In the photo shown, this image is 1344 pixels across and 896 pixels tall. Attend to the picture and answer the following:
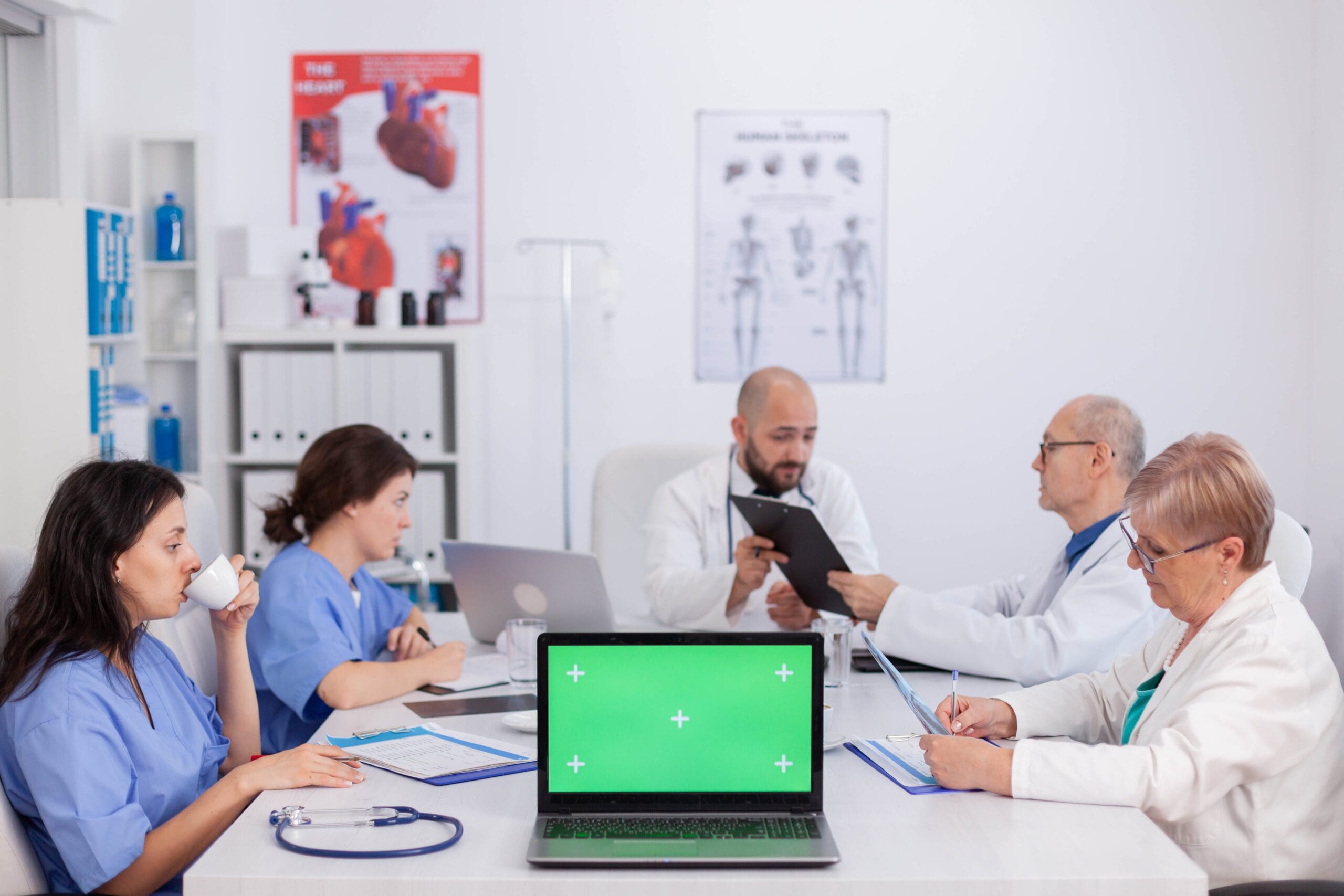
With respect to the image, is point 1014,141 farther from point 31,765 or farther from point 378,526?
point 31,765

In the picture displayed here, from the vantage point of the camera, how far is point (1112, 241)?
4.06 metres

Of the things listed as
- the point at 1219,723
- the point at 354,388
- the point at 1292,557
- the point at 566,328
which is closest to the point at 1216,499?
the point at 1219,723

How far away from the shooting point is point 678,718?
1397 mm

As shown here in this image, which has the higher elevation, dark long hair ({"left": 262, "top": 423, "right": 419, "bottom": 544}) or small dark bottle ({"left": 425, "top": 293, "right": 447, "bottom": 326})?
small dark bottle ({"left": 425, "top": 293, "right": 447, "bottom": 326})

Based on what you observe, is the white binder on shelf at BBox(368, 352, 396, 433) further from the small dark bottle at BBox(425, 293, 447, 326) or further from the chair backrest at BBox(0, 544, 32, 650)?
the chair backrest at BBox(0, 544, 32, 650)

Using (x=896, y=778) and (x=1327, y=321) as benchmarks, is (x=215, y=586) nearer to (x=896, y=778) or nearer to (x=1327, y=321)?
(x=896, y=778)

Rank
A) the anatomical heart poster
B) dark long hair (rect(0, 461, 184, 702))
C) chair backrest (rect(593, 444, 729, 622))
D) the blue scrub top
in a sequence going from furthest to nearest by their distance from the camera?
1. the anatomical heart poster
2. chair backrest (rect(593, 444, 729, 622))
3. the blue scrub top
4. dark long hair (rect(0, 461, 184, 702))

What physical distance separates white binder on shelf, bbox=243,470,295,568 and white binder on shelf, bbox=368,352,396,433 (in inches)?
13.2

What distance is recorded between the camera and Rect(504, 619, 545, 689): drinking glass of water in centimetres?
207

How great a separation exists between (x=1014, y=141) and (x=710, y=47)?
3.57ft

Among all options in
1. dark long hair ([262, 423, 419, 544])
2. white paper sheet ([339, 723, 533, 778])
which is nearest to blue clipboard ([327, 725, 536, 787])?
white paper sheet ([339, 723, 533, 778])

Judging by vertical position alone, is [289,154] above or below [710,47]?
below

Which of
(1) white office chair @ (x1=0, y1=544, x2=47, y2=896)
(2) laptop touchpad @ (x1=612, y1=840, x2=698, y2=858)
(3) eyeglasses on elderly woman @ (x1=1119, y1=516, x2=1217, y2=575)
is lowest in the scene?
(1) white office chair @ (x1=0, y1=544, x2=47, y2=896)

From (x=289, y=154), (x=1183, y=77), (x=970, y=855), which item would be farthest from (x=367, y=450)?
(x=1183, y=77)
